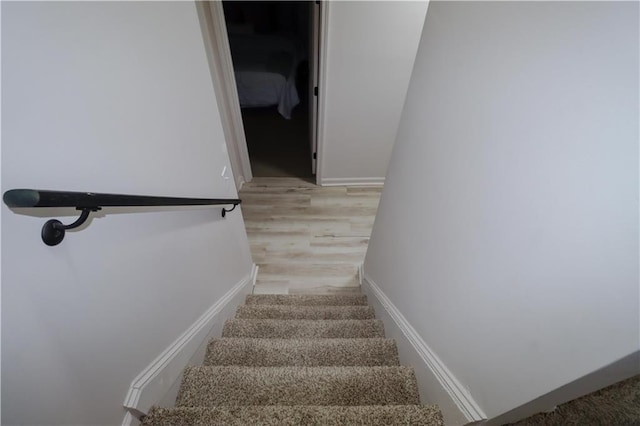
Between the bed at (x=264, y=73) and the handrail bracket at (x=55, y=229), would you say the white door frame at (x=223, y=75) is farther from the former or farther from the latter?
the handrail bracket at (x=55, y=229)

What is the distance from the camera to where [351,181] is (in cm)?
357

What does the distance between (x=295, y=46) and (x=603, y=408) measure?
18.0 feet

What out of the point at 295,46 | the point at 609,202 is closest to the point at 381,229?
the point at 609,202

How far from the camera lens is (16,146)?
20.0 inches

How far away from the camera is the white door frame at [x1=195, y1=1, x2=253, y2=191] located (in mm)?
2281

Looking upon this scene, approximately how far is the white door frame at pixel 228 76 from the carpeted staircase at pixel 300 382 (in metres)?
2.12

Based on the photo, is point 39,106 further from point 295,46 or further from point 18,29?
point 295,46

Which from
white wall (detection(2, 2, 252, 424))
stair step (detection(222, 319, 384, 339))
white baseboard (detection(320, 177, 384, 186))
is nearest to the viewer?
white wall (detection(2, 2, 252, 424))

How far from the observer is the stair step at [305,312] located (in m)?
1.83

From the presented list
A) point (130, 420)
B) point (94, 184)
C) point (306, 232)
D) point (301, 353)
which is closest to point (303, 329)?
point (301, 353)

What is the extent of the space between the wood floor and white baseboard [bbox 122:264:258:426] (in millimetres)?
962

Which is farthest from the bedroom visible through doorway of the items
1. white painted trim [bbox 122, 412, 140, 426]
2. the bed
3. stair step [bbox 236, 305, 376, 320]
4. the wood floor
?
white painted trim [bbox 122, 412, 140, 426]

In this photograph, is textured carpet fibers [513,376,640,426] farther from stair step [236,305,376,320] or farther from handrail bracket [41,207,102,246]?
handrail bracket [41,207,102,246]

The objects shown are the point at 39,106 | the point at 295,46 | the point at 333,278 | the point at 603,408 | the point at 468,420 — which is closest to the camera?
the point at 39,106
